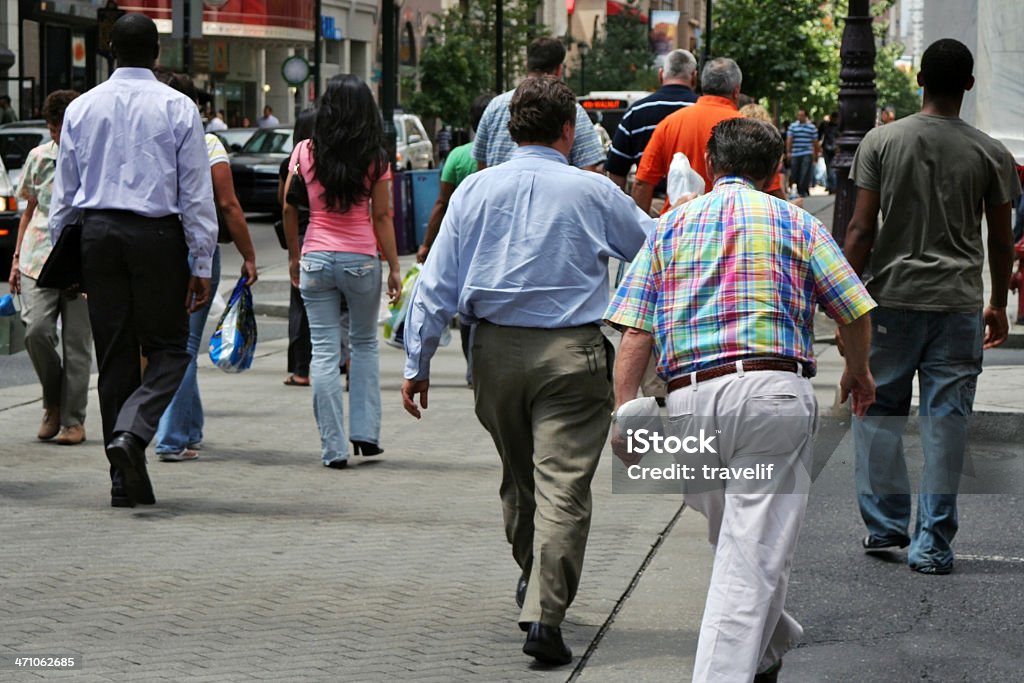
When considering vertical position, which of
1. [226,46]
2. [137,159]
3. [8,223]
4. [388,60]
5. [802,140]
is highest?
[226,46]

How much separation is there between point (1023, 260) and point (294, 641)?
8.31 metres

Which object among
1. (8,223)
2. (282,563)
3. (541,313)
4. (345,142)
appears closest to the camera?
(541,313)

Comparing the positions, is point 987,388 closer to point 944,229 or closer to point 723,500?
point 944,229

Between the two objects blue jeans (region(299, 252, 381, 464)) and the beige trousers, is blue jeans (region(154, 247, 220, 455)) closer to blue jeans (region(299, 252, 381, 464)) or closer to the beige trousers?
blue jeans (region(299, 252, 381, 464))

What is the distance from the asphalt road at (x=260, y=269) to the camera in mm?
12062

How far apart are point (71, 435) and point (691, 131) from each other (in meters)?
3.43

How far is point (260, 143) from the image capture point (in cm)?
3139

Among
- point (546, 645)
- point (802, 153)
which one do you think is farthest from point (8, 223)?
point (802, 153)

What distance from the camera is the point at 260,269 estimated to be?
69.8 ft

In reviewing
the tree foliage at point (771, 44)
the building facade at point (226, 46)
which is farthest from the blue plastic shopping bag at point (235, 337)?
the tree foliage at point (771, 44)

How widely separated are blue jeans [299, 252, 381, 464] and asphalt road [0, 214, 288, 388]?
365 cm

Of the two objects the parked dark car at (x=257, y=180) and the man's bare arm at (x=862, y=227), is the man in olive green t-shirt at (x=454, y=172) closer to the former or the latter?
the man's bare arm at (x=862, y=227)

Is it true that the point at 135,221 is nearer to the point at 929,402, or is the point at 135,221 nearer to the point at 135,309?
the point at 135,309

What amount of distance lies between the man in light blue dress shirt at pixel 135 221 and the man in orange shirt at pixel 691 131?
8.87 feet
